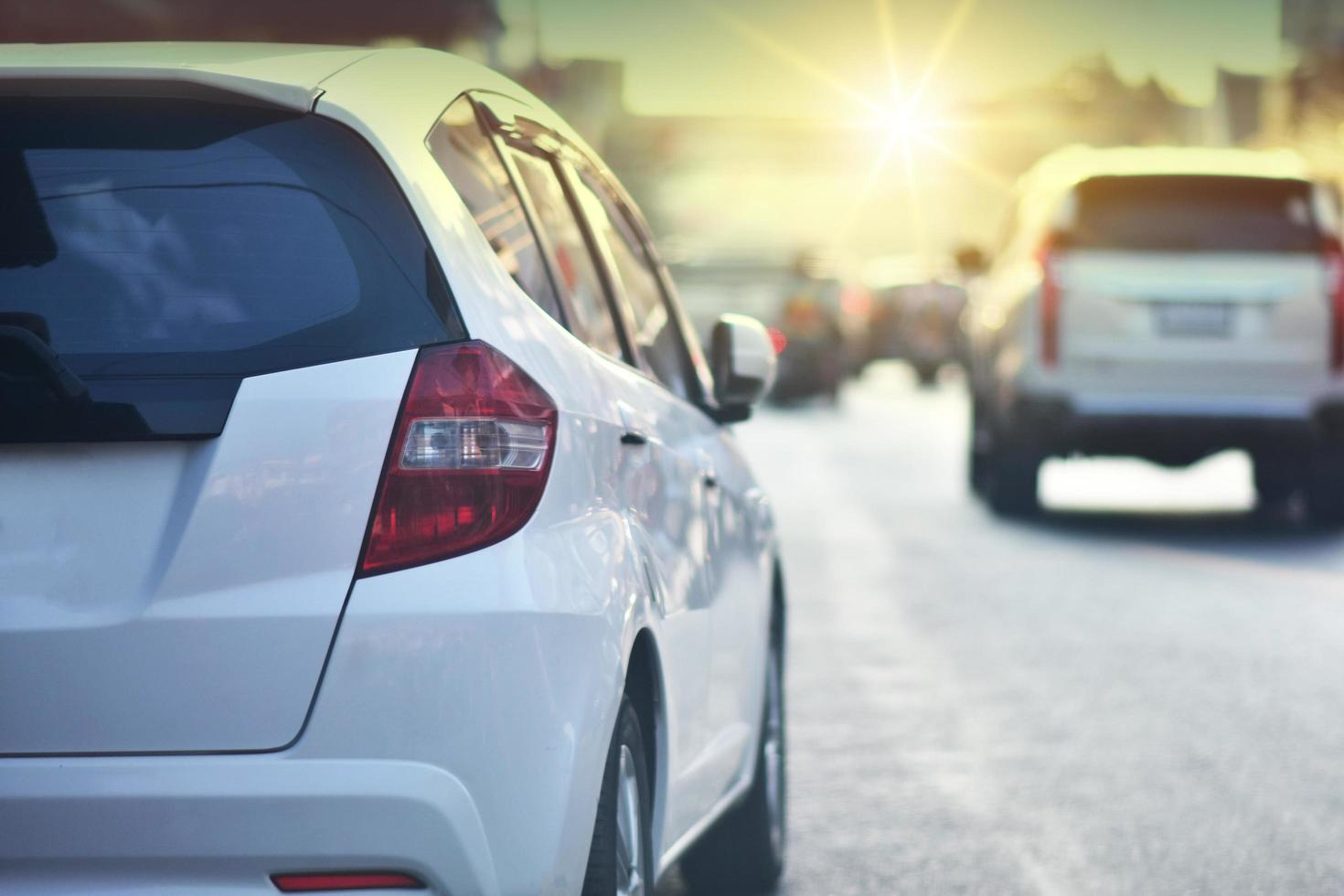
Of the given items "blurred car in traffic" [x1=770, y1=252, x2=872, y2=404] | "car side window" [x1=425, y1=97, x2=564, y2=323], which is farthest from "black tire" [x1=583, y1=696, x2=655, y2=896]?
"blurred car in traffic" [x1=770, y1=252, x2=872, y2=404]

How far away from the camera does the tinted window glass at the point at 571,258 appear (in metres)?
4.17

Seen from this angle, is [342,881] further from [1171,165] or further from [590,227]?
[1171,165]

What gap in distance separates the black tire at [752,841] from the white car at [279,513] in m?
1.85

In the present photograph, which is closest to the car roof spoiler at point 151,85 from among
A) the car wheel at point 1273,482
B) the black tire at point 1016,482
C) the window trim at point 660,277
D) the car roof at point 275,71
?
the car roof at point 275,71

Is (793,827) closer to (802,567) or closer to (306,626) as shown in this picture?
(306,626)

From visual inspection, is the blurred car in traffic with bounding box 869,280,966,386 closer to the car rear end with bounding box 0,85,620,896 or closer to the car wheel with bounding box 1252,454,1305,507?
the car wheel with bounding box 1252,454,1305,507

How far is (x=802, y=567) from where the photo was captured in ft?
40.6

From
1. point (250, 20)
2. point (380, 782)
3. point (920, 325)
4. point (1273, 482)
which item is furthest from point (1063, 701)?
point (920, 325)

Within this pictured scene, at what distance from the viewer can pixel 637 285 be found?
5.36 metres

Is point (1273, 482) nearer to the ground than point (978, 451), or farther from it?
nearer to the ground

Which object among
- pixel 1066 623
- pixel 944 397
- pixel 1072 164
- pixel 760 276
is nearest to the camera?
pixel 1066 623

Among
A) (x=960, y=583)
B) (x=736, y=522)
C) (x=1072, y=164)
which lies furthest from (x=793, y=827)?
(x=1072, y=164)

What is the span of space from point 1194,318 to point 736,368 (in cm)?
938

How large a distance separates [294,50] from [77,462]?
34.2 inches
